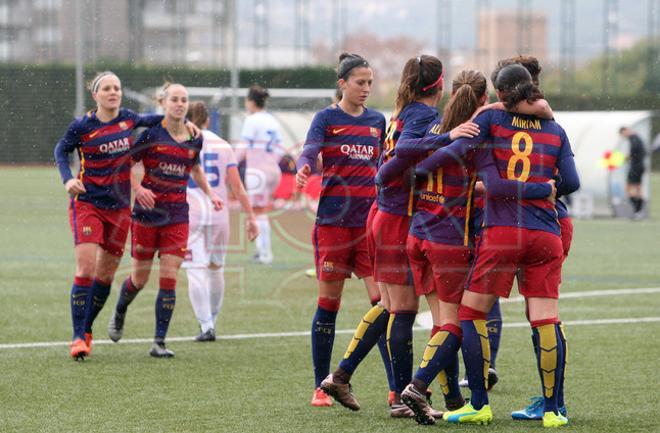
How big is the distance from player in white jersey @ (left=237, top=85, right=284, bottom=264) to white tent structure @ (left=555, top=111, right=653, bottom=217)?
9.85 m

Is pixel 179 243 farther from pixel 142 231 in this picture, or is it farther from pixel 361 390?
pixel 361 390

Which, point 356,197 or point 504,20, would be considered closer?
point 356,197

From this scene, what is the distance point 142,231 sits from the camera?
26.6 ft

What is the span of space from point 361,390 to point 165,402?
1259 mm

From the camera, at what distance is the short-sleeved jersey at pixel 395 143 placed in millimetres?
5773

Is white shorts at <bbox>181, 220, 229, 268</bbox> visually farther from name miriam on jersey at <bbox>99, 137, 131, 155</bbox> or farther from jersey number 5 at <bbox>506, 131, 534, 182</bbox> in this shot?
jersey number 5 at <bbox>506, 131, 534, 182</bbox>

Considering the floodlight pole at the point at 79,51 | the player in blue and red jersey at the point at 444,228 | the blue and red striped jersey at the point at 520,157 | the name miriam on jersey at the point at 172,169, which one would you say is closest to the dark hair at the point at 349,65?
the player in blue and red jersey at the point at 444,228

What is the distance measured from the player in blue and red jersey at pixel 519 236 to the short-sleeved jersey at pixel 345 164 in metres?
0.87

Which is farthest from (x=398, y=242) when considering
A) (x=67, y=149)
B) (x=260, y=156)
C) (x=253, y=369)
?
(x=260, y=156)

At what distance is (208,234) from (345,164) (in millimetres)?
2990

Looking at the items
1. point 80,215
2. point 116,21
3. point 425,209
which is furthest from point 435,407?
point 116,21

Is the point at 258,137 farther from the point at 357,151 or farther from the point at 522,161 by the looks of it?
the point at 522,161

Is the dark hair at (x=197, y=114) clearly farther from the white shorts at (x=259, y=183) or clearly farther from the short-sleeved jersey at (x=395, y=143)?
the white shorts at (x=259, y=183)

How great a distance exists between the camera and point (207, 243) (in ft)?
30.3
